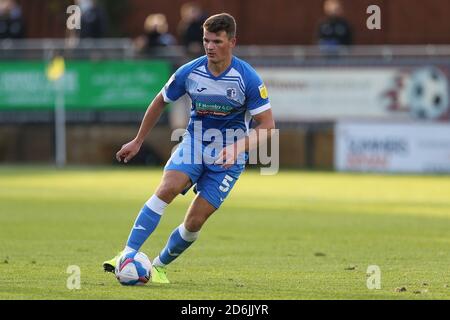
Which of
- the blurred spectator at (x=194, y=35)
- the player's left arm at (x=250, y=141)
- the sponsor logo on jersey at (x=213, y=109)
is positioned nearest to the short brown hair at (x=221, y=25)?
the sponsor logo on jersey at (x=213, y=109)

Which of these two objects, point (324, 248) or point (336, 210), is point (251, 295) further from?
point (336, 210)

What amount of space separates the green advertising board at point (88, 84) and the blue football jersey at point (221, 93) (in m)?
17.2

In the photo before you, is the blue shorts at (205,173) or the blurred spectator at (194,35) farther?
the blurred spectator at (194,35)

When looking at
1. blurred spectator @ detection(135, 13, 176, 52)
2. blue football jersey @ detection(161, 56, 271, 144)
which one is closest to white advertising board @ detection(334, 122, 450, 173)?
blurred spectator @ detection(135, 13, 176, 52)

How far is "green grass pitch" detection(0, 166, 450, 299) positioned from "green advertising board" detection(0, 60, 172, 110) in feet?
8.45

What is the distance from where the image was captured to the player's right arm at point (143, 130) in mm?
10391

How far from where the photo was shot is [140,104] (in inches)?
1099

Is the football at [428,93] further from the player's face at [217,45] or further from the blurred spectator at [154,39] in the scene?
the player's face at [217,45]

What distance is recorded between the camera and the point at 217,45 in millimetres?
10172

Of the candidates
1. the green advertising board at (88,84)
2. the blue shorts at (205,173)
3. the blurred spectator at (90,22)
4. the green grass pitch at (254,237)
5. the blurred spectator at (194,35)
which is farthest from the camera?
the blurred spectator at (90,22)

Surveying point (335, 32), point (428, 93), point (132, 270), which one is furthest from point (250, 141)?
point (335, 32)

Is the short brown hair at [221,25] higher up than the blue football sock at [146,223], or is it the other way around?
the short brown hair at [221,25]

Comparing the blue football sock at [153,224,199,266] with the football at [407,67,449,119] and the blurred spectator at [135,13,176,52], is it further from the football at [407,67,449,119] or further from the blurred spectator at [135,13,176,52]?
the blurred spectator at [135,13,176,52]
